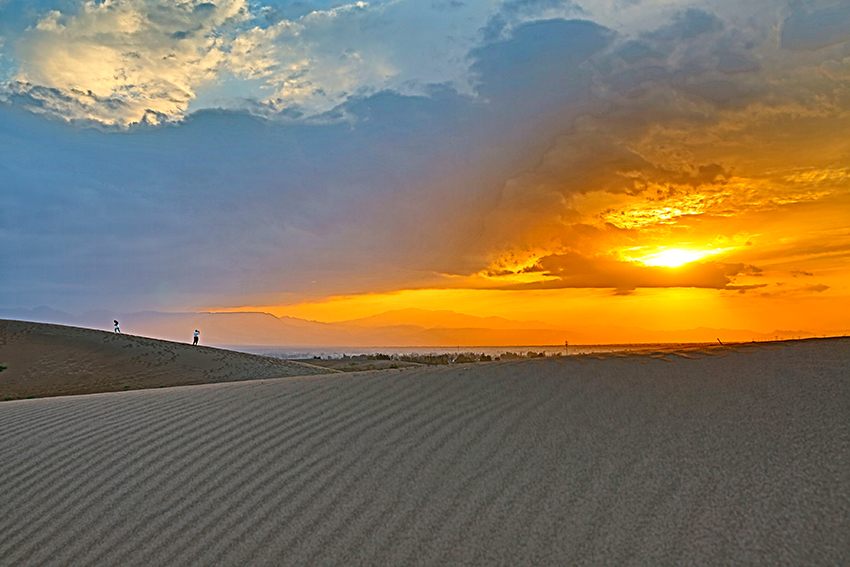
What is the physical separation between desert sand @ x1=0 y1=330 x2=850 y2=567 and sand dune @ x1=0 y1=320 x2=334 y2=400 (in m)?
15.7

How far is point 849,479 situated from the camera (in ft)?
12.9

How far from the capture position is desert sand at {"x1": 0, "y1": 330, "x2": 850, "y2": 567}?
3625mm

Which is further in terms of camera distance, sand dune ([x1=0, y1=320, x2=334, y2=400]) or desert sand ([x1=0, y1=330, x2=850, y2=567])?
sand dune ([x1=0, y1=320, x2=334, y2=400])

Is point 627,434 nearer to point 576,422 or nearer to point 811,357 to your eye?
point 576,422

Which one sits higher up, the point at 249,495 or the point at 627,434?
the point at 627,434

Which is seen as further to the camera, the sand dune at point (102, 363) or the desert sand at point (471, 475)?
the sand dune at point (102, 363)

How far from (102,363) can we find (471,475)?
2349 cm

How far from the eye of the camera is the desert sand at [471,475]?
3.62 m

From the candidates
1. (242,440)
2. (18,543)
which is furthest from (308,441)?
(18,543)

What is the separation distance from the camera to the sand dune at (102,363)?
20906mm

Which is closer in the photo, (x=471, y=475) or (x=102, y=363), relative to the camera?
(x=471, y=475)

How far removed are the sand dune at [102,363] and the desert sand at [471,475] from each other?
1571cm

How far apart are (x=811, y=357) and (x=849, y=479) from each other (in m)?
3.14

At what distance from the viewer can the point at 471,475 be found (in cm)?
450
